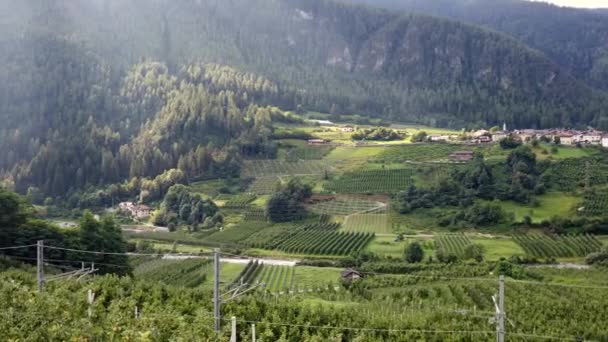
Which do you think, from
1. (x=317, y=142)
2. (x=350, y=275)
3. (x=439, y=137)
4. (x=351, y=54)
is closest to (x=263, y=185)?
(x=317, y=142)

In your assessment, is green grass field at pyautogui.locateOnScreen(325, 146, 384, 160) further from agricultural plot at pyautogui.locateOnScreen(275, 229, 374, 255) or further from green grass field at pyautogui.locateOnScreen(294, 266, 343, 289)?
green grass field at pyautogui.locateOnScreen(294, 266, 343, 289)

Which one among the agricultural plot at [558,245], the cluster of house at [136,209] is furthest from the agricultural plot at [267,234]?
the agricultural plot at [558,245]

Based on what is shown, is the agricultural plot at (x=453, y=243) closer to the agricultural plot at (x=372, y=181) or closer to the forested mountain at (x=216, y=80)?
the agricultural plot at (x=372, y=181)

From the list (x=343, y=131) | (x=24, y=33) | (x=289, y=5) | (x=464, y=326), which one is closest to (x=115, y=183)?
(x=343, y=131)

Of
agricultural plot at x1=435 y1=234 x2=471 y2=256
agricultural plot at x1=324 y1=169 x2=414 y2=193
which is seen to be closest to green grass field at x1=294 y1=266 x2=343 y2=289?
agricultural plot at x1=435 y1=234 x2=471 y2=256

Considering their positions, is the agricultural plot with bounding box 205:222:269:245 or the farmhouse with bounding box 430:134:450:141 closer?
the agricultural plot with bounding box 205:222:269:245

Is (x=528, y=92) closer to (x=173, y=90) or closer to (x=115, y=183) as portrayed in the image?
(x=173, y=90)

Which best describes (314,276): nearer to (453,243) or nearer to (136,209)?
(453,243)
